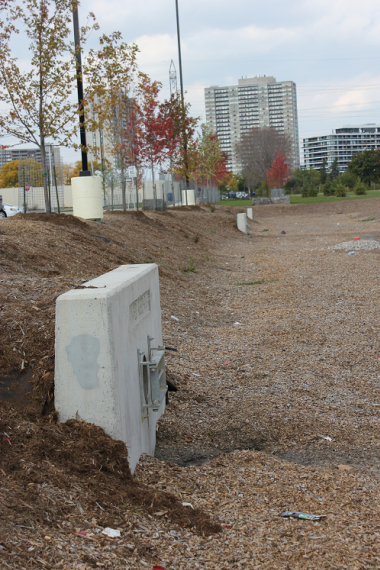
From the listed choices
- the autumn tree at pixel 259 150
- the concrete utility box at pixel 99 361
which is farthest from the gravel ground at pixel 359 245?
the autumn tree at pixel 259 150

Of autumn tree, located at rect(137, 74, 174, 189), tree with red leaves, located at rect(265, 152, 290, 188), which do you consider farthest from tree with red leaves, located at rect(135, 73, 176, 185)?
tree with red leaves, located at rect(265, 152, 290, 188)

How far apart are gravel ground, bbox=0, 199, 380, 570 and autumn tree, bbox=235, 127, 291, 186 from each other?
8199cm

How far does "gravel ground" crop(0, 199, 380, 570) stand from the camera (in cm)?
277

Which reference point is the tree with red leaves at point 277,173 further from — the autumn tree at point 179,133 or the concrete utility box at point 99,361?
the concrete utility box at point 99,361

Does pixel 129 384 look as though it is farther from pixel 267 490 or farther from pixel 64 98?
pixel 64 98

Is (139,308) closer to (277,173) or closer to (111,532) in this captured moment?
(111,532)

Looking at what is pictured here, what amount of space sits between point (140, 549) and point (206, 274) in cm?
1183

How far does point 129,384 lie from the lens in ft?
12.4

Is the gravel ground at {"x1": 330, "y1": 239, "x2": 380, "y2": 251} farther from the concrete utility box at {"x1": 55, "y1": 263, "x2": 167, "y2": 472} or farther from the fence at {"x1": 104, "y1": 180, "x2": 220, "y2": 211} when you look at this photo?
the concrete utility box at {"x1": 55, "y1": 263, "x2": 167, "y2": 472}

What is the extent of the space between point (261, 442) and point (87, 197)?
11.0m

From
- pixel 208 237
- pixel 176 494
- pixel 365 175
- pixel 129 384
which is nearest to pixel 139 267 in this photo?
pixel 129 384

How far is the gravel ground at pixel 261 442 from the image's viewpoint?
2.77m

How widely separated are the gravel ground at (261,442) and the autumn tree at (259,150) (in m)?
82.0

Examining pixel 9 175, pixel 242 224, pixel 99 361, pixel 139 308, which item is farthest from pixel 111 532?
pixel 9 175
